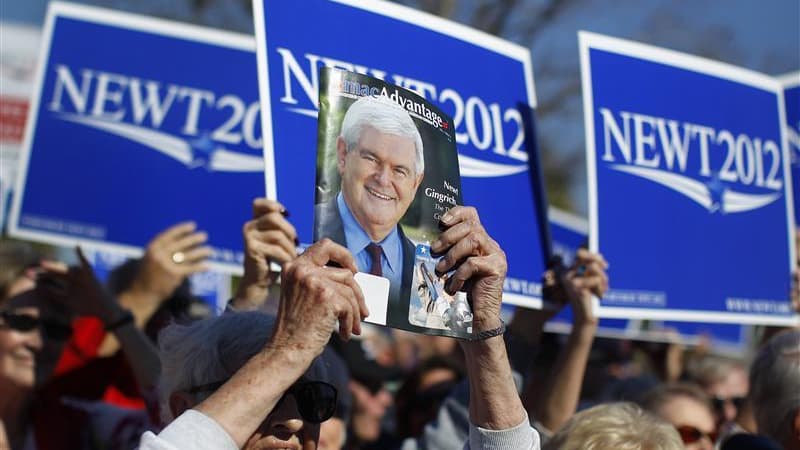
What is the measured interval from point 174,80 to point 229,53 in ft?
0.83

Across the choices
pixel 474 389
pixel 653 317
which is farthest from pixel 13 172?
pixel 474 389

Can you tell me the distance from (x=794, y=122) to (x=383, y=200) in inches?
127

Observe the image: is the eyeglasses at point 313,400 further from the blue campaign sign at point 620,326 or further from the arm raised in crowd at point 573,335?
the blue campaign sign at point 620,326

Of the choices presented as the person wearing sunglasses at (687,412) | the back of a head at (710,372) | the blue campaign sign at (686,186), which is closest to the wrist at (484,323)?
the blue campaign sign at (686,186)

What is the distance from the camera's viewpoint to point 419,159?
2.26 m

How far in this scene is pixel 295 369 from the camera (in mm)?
2021

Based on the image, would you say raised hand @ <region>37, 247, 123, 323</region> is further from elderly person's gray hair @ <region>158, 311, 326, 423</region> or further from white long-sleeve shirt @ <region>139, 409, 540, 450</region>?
white long-sleeve shirt @ <region>139, 409, 540, 450</region>

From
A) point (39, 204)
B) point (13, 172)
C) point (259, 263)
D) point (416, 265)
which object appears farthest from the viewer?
point (13, 172)

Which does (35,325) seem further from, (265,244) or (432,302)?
(432,302)

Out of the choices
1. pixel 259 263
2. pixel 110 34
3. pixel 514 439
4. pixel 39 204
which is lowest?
pixel 514 439

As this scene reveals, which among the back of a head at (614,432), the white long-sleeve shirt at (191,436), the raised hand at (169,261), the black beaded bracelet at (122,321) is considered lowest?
the white long-sleeve shirt at (191,436)

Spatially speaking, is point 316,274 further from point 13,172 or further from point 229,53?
point 13,172

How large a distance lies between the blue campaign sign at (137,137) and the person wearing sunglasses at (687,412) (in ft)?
5.62

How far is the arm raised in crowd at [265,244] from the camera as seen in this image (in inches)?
108
